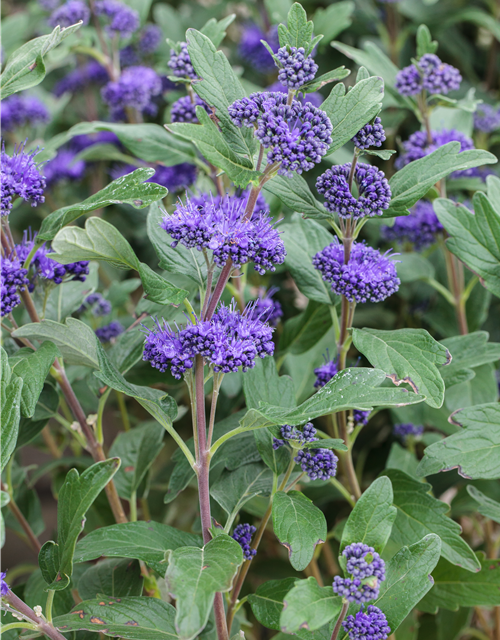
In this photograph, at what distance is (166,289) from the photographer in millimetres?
667

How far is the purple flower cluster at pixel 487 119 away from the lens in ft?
4.50

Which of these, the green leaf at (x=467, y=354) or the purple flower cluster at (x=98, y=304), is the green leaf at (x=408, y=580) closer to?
the green leaf at (x=467, y=354)

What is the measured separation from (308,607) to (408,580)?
140mm

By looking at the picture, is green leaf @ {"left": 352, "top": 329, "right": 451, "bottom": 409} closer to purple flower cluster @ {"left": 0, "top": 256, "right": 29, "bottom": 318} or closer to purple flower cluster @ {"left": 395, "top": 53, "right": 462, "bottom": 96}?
purple flower cluster @ {"left": 0, "top": 256, "right": 29, "bottom": 318}

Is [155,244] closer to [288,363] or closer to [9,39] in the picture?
[288,363]

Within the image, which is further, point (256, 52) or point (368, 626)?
point (256, 52)

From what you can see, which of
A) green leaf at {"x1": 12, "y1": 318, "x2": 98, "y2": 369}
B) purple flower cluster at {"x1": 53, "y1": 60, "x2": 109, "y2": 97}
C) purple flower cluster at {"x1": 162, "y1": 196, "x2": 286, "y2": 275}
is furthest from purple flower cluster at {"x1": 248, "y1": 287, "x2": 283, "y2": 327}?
purple flower cluster at {"x1": 53, "y1": 60, "x2": 109, "y2": 97}

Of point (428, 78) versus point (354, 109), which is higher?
point (354, 109)

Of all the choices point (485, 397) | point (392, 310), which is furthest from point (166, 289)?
point (392, 310)

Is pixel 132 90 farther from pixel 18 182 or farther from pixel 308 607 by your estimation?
pixel 308 607

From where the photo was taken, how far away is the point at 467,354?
896 millimetres

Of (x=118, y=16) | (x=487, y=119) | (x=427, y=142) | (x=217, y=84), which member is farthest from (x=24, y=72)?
(x=487, y=119)

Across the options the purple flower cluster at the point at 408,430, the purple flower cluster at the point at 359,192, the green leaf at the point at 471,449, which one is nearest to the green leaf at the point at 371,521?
the green leaf at the point at 471,449

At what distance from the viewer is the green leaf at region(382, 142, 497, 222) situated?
73cm
